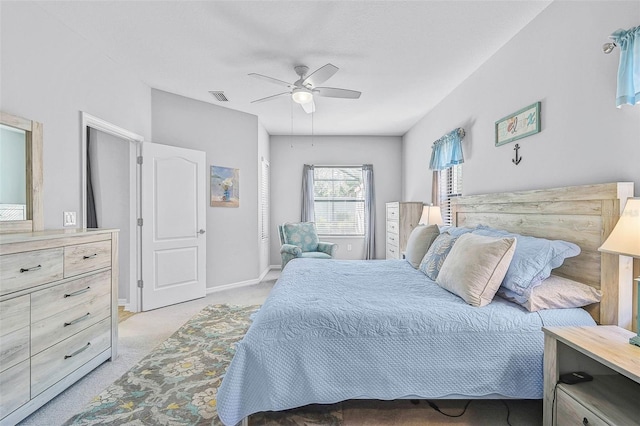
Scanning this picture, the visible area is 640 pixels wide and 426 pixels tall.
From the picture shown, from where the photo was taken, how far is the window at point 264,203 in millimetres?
5272

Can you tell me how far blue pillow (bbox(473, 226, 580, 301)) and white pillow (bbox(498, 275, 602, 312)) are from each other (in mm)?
42

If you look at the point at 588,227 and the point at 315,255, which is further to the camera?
the point at 315,255

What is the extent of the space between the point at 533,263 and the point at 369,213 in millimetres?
4297

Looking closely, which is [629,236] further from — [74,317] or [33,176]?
[33,176]

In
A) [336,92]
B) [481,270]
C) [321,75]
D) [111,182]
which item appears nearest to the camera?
[481,270]

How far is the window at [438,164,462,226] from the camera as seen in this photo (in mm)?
3898

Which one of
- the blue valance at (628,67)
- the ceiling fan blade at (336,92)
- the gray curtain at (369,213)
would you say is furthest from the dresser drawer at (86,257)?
the gray curtain at (369,213)

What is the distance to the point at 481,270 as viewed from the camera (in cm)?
180

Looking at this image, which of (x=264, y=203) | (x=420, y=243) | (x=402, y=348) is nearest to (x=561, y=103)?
(x=420, y=243)

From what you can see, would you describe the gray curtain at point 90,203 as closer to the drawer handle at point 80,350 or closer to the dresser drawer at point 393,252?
the drawer handle at point 80,350

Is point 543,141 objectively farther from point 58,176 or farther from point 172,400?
point 58,176

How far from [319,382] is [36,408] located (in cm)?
165

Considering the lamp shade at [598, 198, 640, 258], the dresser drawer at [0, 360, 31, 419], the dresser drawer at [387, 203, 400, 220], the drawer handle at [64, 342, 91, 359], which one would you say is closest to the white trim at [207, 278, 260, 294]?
the drawer handle at [64, 342, 91, 359]

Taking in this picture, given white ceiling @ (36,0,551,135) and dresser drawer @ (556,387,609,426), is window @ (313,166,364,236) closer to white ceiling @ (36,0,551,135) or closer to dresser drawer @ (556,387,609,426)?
white ceiling @ (36,0,551,135)
